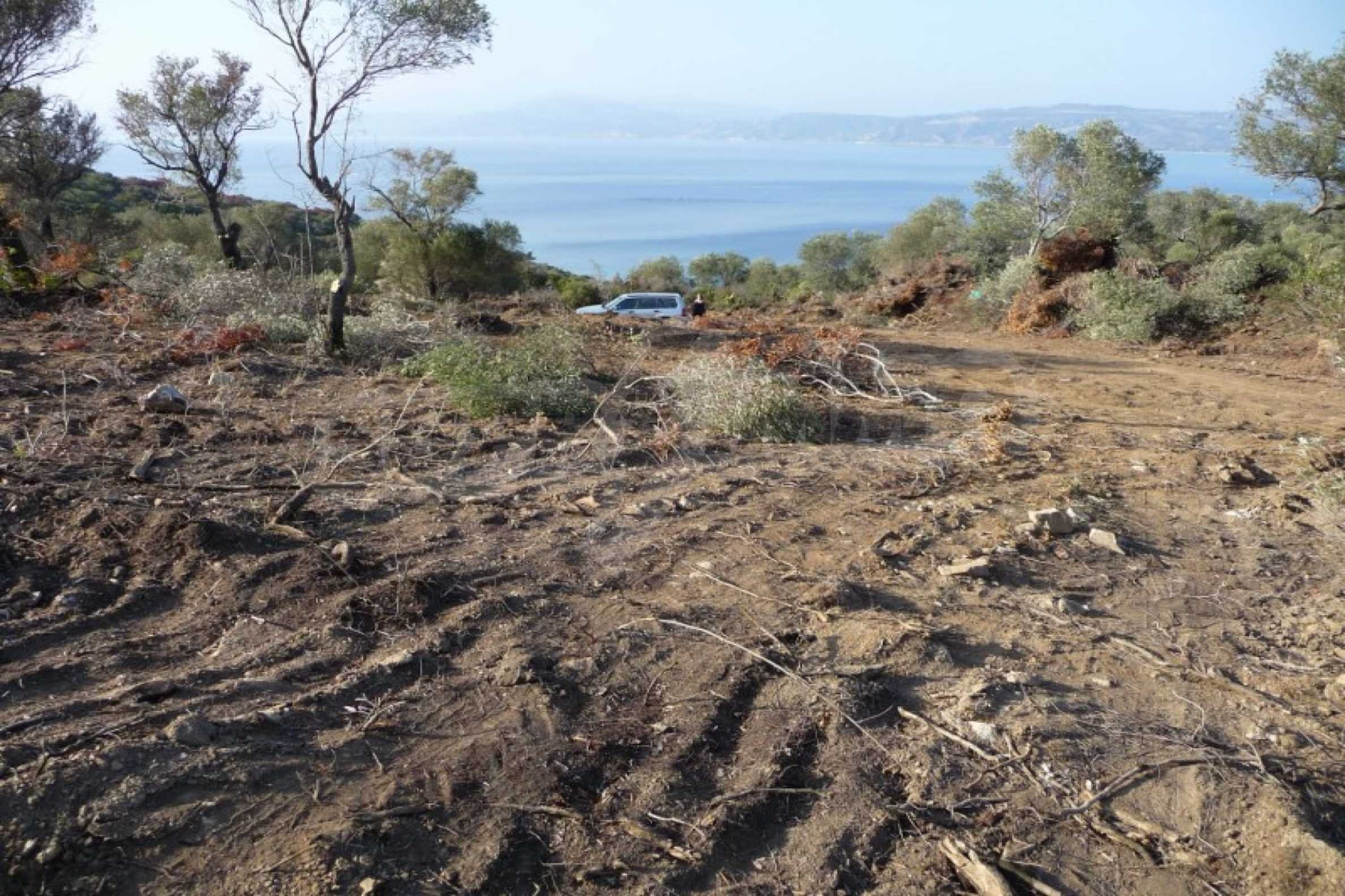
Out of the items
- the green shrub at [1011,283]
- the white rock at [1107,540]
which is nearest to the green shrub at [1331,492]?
the white rock at [1107,540]

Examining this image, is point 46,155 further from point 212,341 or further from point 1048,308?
point 1048,308

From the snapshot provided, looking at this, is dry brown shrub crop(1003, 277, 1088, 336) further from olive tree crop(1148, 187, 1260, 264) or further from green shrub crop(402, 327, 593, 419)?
green shrub crop(402, 327, 593, 419)

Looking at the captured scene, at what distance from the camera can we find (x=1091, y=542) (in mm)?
5105

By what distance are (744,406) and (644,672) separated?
3786 millimetres

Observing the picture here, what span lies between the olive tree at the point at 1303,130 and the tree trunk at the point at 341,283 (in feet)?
49.2

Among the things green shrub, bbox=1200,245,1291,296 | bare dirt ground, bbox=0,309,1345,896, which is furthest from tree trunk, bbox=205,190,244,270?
green shrub, bbox=1200,245,1291,296

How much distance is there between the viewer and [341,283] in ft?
29.8

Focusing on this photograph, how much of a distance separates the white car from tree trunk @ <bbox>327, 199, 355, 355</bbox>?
338 inches

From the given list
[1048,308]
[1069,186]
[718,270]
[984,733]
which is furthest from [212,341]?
[718,270]

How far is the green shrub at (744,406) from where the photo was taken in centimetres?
714

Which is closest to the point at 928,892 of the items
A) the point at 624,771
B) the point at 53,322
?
the point at 624,771

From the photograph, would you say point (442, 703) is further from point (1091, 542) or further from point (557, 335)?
point (557, 335)

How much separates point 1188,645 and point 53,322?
1079 centimetres

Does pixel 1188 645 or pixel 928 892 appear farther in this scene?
pixel 1188 645
